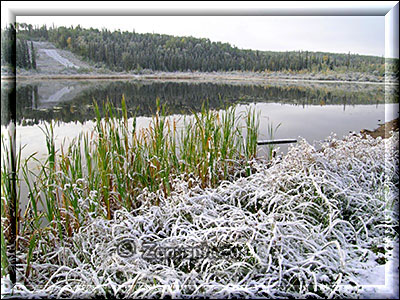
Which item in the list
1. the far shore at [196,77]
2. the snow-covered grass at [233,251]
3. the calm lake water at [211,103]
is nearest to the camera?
the snow-covered grass at [233,251]

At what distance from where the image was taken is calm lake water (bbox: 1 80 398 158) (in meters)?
3.02

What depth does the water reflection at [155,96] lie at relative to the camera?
10.4 ft

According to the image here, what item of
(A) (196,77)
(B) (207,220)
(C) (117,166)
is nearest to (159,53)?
(A) (196,77)

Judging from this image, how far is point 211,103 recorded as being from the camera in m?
3.12

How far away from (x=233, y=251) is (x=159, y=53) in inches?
104

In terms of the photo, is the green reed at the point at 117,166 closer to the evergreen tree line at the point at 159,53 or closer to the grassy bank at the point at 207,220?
the grassy bank at the point at 207,220

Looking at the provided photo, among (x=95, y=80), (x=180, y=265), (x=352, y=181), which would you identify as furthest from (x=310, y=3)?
(x=95, y=80)

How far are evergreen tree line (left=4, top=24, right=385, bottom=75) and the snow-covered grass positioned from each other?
1797mm

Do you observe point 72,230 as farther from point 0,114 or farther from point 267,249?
point 267,249

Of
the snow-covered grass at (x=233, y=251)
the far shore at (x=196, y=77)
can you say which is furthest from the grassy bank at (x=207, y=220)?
the far shore at (x=196, y=77)

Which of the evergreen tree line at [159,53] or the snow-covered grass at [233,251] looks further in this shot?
the evergreen tree line at [159,53]

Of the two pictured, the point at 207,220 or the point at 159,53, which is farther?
the point at 159,53

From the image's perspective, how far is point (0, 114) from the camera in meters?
1.84

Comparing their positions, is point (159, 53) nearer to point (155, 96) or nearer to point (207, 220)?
point (155, 96)
